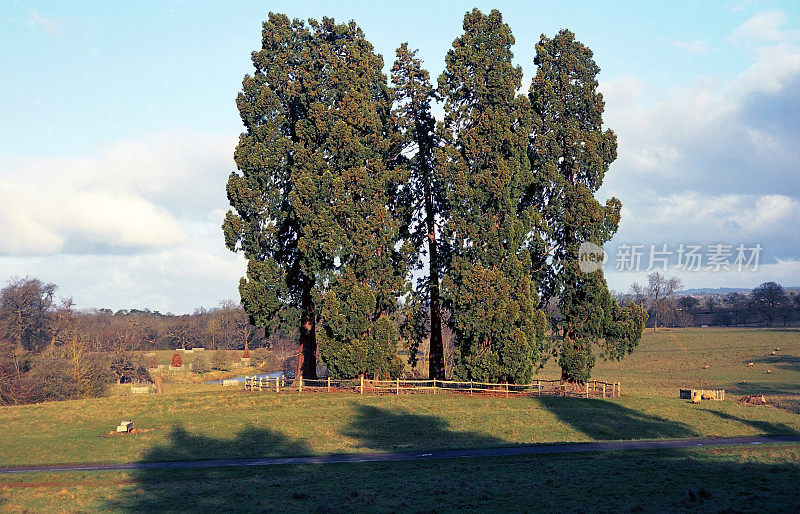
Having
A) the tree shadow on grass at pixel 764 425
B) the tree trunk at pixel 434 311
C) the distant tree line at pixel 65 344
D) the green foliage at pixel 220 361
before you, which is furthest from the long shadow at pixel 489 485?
the green foliage at pixel 220 361

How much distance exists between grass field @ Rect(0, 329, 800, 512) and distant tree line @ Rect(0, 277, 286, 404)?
11027mm

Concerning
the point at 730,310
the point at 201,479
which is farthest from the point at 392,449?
the point at 730,310

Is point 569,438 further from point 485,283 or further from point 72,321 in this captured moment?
point 72,321

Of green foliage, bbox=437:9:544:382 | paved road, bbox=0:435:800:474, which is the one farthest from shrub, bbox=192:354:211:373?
Result: paved road, bbox=0:435:800:474

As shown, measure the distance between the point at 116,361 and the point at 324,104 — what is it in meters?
37.3

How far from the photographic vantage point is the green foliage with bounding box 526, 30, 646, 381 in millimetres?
43375

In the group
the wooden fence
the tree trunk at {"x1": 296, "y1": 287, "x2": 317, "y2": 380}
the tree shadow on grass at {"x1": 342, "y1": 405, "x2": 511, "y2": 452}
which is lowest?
the tree shadow on grass at {"x1": 342, "y1": 405, "x2": 511, "y2": 452}

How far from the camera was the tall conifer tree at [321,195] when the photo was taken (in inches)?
1689

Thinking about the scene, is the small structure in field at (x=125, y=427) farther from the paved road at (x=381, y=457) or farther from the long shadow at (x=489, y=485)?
the paved road at (x=381, y=457)

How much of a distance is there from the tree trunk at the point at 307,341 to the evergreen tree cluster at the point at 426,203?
0.36 feet

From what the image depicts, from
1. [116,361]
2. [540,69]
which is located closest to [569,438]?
[540,69]

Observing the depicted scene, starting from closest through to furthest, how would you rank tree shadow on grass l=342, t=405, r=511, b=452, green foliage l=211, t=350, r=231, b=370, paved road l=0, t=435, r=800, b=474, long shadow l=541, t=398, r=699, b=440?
paved road l=0, t=435, r=800, b=474, tree shadow on grass l=342, t=405, r=511, b=452, long shadow l=541, t=398, r=699, b=440, green foliage l=211, t=350, r=231, b=370

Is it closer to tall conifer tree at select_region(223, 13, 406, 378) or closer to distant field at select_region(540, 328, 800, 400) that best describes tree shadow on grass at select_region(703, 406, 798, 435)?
distant field at select_region(540, 328, 800, 400)

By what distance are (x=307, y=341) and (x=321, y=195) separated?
420 inches
